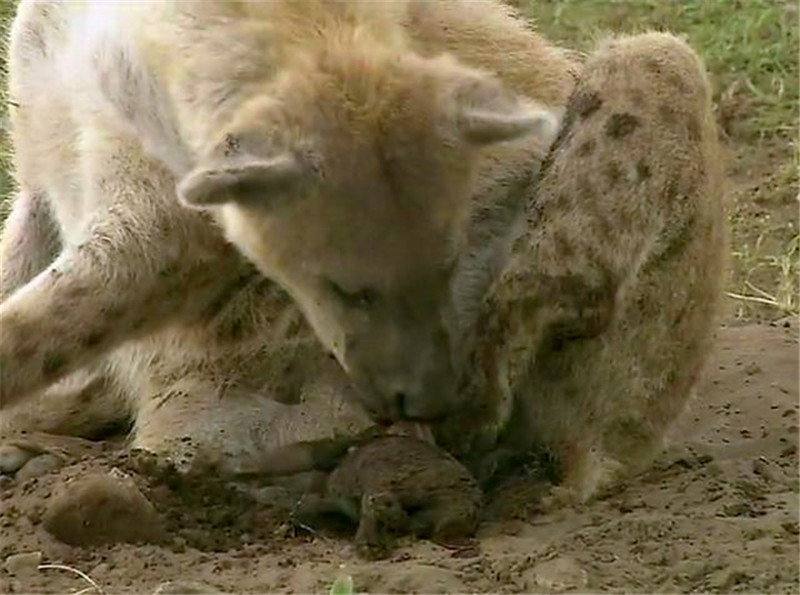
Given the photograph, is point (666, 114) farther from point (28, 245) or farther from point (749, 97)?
point (749, 97)

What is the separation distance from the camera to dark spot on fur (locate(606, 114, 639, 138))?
4.65 meters

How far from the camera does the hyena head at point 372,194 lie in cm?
421

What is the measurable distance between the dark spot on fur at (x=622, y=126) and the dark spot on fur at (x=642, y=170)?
0.27ft

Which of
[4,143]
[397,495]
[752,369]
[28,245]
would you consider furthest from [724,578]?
[4,143]

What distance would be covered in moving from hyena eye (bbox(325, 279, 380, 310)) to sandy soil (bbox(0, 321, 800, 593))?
0.50 m

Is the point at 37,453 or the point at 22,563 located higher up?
the point at 22,563

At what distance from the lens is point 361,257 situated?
4293 millimetres

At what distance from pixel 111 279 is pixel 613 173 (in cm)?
127

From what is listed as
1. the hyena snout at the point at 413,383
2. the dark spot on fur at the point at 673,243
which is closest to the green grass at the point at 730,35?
the dark spot on fur at the point at 673,243

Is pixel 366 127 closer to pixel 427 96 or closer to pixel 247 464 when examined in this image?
pixel 427 96

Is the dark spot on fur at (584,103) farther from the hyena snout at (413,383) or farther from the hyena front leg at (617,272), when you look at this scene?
the hyena snout at (413,383)

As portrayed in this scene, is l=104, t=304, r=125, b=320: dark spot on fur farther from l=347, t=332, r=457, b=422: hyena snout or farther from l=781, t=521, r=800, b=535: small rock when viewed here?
l=781, t=521, r=800, b=535: small rock

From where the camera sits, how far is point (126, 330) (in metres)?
4.55

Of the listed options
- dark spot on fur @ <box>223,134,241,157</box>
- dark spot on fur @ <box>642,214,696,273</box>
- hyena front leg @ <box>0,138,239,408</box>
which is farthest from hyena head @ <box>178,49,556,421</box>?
dark spot on fur @ <box>642,214,696,273</box>
